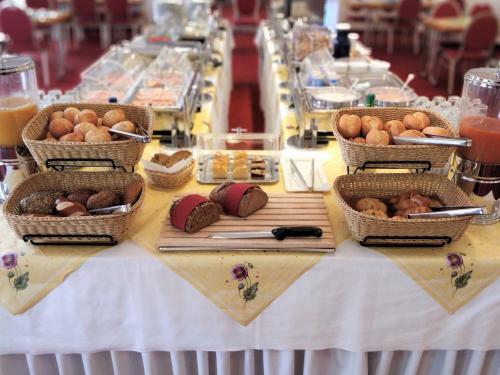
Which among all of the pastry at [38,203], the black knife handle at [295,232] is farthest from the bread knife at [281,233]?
the pastry at [38,203]

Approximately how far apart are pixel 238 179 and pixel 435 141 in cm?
51

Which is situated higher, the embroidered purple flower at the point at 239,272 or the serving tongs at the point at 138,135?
the serving tongs at the point at 138,135

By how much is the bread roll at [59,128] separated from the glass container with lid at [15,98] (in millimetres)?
80

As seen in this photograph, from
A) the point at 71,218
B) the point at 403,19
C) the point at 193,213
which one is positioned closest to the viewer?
the point at 71,218

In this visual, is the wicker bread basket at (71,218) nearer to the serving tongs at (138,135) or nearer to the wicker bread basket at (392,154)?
the serving tongs at (138,135)

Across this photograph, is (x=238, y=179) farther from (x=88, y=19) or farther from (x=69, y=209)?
(x=88, y=19)

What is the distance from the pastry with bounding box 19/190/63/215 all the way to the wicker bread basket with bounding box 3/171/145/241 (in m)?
0.02

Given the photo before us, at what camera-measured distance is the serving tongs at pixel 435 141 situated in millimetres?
1026

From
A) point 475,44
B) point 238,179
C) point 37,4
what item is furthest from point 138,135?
point 37,4

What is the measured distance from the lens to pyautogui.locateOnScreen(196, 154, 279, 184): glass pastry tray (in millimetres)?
1330

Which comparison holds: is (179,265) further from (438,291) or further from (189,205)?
(438,291)

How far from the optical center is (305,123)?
161 cm

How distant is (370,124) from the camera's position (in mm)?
1171

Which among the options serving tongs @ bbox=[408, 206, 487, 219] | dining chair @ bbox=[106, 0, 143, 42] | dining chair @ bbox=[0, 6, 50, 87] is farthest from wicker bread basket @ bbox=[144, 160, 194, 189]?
dining chair @ bbox=[106, 0, 143, 42]
